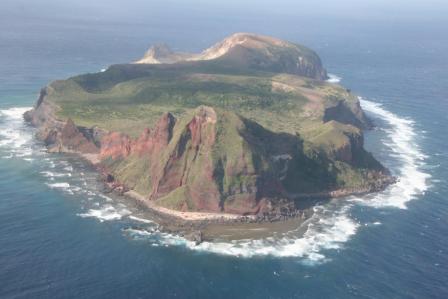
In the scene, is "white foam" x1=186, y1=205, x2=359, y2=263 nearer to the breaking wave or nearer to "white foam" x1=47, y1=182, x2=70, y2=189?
the breaking wave

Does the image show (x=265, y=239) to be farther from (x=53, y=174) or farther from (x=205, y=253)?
(x=53, y=174)

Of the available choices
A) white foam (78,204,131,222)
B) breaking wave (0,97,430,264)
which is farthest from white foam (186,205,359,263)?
white foam (78,204,131,222)

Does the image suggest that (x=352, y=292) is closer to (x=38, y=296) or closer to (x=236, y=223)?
(x=236, y=223)

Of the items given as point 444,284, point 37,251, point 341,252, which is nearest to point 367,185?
point 341,252

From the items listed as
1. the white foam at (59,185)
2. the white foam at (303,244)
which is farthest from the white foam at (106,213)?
the white foam at (303,244)

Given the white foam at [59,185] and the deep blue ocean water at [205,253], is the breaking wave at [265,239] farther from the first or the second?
the deep blue ocean water at [205,253]

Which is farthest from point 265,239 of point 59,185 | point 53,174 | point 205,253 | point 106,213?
point 53,174

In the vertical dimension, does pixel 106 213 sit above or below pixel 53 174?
below

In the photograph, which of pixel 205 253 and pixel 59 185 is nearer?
pixel 205 253
